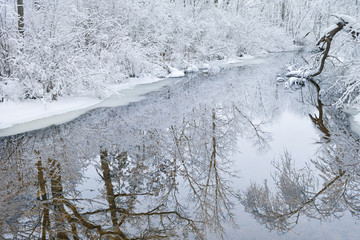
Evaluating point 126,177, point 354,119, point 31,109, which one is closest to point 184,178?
point 126,177

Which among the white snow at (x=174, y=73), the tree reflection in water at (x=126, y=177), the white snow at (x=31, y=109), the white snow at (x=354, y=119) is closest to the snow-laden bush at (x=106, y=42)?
the white snow at (x=31, y=109)

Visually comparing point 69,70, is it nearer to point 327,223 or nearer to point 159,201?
point 159,201

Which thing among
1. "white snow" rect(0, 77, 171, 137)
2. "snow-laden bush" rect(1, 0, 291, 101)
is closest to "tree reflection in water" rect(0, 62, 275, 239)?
"white snow" rect(0, 77, 171, 137)

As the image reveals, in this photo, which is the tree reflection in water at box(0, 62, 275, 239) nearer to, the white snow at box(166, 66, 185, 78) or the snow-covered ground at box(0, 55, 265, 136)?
the snow-covered ground at box(0, 55, 265, 136)

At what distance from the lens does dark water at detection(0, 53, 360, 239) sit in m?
4.07

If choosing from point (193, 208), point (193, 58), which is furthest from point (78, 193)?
point (193, 58)

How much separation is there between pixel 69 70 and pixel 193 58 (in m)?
14.3

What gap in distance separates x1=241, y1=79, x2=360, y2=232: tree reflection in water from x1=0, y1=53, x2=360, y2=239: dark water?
0.6 inches

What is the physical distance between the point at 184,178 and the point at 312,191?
2.09m

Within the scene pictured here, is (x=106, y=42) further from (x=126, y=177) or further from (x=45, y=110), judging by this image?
(x=126, y=177)

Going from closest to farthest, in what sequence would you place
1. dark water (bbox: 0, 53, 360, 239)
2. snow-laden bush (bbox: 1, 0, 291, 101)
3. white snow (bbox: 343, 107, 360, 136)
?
dark water (bbox: 0, 53, 360, 239) < white snow (bbox: 343, 107, 360, 136) < snow-laden bush (bbox: 1, 0, 291, 101)

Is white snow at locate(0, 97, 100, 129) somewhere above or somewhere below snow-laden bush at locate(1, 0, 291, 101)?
below

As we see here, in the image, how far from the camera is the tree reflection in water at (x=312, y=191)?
14.1ft

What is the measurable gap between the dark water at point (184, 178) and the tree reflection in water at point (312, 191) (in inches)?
0.6
